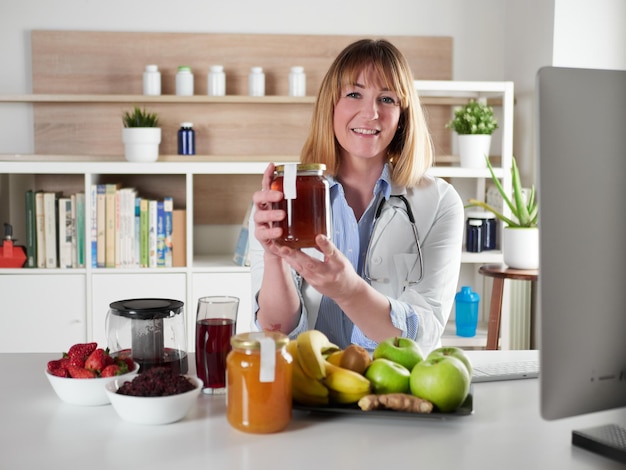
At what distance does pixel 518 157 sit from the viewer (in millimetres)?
3607

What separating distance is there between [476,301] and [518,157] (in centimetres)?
71

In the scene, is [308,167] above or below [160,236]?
above

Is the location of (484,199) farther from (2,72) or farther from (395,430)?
(395,430)

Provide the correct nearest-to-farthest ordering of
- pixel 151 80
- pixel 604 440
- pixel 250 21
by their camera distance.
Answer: pixel 604 440 < pixel 151 80 < pixel 250 21

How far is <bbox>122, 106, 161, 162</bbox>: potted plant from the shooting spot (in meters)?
3.34

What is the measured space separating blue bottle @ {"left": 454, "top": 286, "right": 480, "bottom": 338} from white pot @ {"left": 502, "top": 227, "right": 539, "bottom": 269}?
327mm

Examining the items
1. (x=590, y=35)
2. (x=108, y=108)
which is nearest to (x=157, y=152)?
(x=108, y=108)

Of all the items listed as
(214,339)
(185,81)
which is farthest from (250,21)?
(214,339)

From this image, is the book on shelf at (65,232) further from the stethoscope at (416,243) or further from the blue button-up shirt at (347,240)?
the stethoscope at (416,243)

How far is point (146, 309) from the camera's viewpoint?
1444 millimetres

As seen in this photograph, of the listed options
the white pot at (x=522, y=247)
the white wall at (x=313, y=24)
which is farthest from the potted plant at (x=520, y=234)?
the white wall at (x=313, y=24)

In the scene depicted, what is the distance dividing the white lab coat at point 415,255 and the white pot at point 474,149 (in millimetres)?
1304

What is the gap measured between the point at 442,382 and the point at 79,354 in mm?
642

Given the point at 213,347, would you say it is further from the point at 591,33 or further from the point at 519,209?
the point at 591,33
